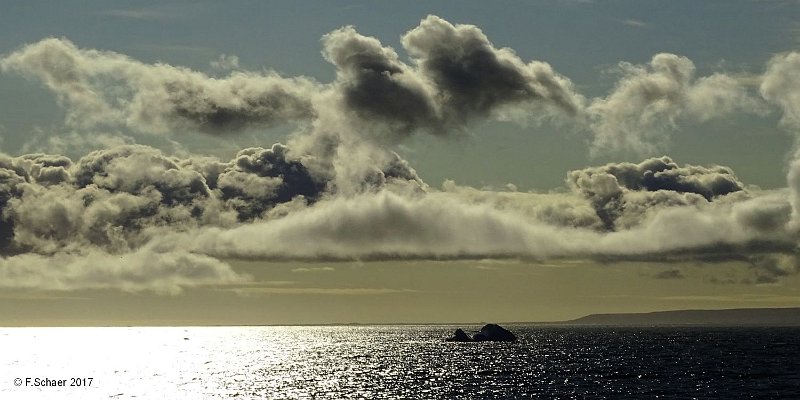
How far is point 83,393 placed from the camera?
163625mm

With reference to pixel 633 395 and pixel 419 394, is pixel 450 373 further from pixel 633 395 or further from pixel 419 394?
pixel 633 395

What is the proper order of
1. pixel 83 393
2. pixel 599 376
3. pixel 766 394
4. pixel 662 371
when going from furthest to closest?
1. pixel 662 371
2. pixel 599 376
3. pixel 83 393
4. pixel 766 394

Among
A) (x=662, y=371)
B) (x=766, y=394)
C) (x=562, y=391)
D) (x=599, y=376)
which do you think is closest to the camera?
(x=766, y=394)

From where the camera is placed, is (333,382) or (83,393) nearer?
(83,393)

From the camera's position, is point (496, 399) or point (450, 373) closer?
point (496, 399)

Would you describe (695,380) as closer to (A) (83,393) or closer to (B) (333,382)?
(B) (333,382)

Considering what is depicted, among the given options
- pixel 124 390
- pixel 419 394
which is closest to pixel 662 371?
pixel 419 394

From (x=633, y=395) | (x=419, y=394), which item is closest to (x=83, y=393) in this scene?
(x=419, y=394)

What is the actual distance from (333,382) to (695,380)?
64.9 m

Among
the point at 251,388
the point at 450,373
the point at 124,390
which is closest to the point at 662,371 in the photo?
the point at 450,373

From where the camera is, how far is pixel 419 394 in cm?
15250

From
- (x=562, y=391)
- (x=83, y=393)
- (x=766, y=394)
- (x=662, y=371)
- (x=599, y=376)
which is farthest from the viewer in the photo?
(x=662, y=371)

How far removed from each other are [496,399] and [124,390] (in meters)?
71.5

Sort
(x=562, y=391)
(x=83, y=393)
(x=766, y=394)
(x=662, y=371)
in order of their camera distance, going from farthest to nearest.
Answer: (x=662, y=371) < (x=83, y=393) < (x=562, y=391) < (x=766, y=394)
